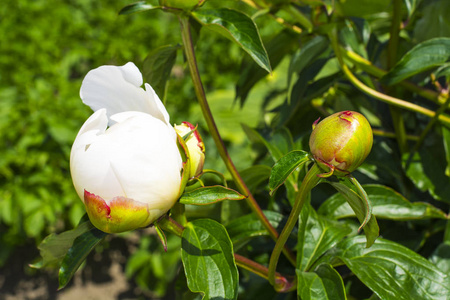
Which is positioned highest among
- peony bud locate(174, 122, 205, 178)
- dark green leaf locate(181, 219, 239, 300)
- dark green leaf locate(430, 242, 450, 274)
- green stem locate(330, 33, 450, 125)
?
peony bud locate(174, 122, 205, 178)

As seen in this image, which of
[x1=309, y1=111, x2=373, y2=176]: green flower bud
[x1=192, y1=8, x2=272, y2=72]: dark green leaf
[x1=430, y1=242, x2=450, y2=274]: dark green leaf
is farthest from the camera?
[x1=430, y1=242, x2=450, y2=274]: dark green leaf

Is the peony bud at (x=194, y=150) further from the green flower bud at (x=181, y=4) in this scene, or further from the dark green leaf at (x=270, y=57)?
the dark green leaf at (x=270, y=57)

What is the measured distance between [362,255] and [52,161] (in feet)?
4.41

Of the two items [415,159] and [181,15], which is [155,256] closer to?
[415,159]

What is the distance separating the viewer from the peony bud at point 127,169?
342 millimetres

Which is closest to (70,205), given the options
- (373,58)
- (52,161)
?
(52,161)

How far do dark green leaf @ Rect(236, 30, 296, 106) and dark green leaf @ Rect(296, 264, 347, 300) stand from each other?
278 millimetres

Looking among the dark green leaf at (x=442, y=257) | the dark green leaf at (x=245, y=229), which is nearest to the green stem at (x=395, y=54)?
the dark green leaf at (x=442, y=257)

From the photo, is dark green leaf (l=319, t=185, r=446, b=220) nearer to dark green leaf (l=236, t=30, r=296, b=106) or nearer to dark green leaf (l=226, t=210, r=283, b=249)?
dark green leaf (l=226, t=210, r=283, b=249)

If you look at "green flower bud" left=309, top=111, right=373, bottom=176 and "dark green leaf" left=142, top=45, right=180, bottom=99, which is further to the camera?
"dark green leaf" left=142, top=45, right=180, bottom=99

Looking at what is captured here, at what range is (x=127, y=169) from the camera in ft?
1.12

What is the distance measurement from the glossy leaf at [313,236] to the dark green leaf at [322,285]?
31mm

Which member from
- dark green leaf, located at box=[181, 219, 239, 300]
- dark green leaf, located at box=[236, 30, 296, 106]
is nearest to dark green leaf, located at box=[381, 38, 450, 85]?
dark green leaf, located at box=[236, 30, 296, 106]

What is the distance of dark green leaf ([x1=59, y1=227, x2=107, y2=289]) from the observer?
39 cm
